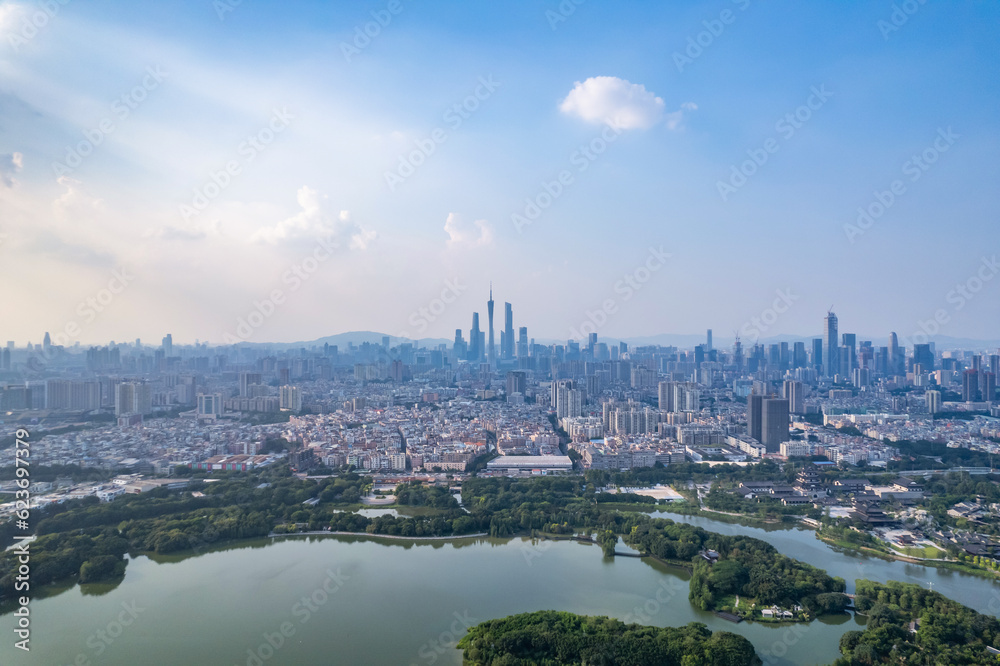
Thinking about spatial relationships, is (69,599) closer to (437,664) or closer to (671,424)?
(437,664)

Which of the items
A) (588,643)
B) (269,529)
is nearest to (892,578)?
(588,643)

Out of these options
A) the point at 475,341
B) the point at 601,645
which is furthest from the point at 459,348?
the point at 601,645

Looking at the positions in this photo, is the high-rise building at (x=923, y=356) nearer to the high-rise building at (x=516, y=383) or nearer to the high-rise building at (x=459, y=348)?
the high-rise building at (x=516, y=383)

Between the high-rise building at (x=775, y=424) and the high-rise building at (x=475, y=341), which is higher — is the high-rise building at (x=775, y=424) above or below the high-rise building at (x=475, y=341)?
below

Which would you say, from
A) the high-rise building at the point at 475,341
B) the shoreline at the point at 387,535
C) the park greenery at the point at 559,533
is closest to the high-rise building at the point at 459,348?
the high-rise building at the point at 475,341

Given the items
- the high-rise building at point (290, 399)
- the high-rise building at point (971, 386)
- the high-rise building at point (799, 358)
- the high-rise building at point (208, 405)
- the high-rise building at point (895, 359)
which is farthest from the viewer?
the high-rise building at point (799, 358)

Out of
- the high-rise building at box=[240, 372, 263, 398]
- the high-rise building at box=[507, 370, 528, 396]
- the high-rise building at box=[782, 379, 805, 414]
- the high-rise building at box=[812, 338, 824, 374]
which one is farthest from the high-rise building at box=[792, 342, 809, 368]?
the high-rise building at box=[240, 372, 263, 398]

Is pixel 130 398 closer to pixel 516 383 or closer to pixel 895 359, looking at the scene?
pixel 516 383
